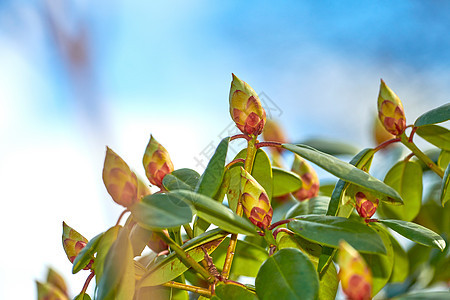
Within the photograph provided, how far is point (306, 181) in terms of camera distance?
893 mm

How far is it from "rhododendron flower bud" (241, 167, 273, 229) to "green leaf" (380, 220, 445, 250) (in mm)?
179

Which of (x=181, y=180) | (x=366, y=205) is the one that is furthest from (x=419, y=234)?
(x=181, y=180)

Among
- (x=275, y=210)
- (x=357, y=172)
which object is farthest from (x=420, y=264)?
(x=357, y=172)

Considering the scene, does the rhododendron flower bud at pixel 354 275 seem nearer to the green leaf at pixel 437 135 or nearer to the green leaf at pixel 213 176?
the green leaf at pixel 213 176

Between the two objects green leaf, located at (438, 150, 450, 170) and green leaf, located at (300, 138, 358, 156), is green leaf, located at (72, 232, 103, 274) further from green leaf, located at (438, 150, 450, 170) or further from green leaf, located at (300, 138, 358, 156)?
green leaf, located at (300, 138, 358, 156)

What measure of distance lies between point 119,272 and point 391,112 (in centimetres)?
47

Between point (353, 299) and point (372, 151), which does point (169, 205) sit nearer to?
point (353, 299)

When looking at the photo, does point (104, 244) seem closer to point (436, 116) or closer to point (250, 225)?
point (250, 225)

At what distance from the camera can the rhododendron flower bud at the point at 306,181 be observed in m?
0.89

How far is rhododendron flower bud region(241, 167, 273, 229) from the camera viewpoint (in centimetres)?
56

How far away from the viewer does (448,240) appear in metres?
1.05

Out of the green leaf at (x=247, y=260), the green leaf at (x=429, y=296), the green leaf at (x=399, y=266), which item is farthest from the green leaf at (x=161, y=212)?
the green leaf at (x=399, y=266)

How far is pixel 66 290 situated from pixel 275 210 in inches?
17.4

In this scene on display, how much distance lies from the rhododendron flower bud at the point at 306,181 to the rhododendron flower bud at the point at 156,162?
11.5 inches
